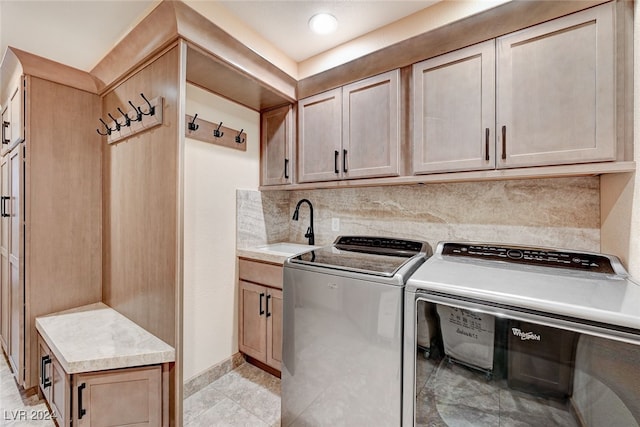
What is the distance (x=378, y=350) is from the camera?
1280 mm

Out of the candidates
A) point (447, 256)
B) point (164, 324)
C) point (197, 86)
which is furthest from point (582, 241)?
point (197, 86)

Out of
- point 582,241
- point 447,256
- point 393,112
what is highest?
point 393,112

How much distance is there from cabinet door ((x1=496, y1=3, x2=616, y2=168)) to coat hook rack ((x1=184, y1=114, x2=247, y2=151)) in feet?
5.86

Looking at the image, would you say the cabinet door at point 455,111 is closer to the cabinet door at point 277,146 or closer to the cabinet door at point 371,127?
the cabinet door at point 371,127

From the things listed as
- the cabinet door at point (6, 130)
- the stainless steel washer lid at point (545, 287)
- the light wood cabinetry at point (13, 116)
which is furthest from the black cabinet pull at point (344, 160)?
the cabinet door at point (6, 130)

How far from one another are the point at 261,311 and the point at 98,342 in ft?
3.16

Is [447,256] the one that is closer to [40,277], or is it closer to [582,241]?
[582,241]

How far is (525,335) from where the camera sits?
1.00m

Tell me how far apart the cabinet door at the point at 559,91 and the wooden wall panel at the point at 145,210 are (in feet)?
5.68

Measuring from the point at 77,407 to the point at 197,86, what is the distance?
1988mm

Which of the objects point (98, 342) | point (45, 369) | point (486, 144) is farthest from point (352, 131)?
point (45, 369)

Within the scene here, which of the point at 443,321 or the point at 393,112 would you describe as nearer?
the point at 443,321

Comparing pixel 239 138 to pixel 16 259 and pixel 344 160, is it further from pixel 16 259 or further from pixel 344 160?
pixel 16 259

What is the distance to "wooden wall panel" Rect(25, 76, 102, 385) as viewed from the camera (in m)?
1.83
